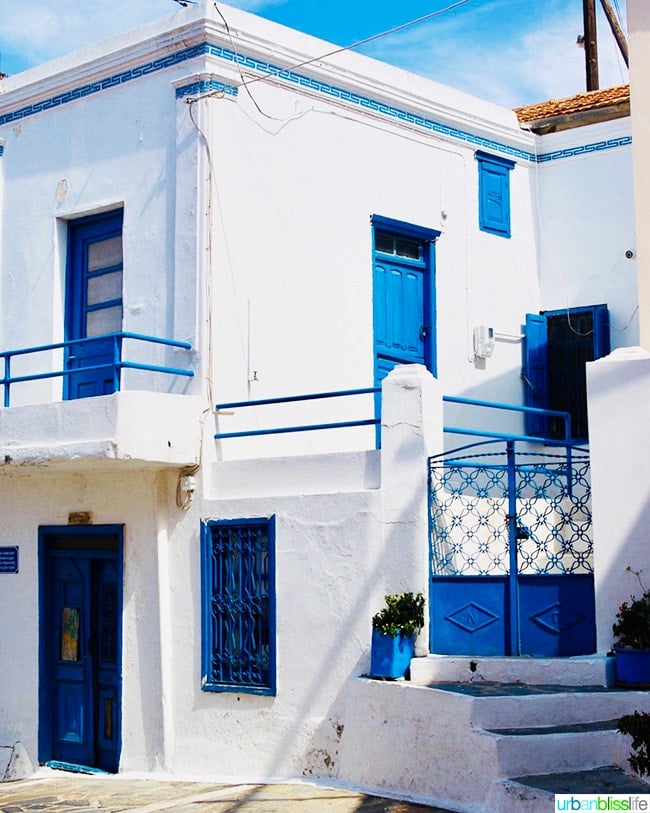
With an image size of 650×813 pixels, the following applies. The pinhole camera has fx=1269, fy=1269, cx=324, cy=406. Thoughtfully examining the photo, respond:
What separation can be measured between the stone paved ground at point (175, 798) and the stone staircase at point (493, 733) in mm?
297

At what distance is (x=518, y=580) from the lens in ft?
30.9

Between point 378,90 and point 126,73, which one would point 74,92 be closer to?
point 126,73

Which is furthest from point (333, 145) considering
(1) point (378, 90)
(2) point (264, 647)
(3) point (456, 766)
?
(3) point (456, 766)

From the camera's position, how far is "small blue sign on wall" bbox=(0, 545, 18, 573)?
477 inches

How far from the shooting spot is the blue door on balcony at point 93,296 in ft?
40.0

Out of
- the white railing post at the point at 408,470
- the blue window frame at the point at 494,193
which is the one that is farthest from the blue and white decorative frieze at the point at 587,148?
the white railing post at the point at 408,470

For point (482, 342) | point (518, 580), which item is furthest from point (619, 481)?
point (482, 342)

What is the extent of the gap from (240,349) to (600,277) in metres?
4.57

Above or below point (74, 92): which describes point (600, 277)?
below

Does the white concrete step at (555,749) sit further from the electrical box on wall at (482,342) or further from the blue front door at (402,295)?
the electrical box on wall at (482,342)

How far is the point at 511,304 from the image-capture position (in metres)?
13.8

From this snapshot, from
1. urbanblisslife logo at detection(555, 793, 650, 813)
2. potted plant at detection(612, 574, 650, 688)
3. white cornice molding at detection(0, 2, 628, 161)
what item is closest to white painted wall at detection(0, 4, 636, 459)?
white cornice molding at detection(0, 2, 628, 161)

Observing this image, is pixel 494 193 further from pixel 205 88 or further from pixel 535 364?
pixel 205 88

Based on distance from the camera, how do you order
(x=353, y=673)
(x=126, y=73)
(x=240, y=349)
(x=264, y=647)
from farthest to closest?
(x=126, y=73) < (x=240, y=349) < (x=264, y=647) < (x=353, y=673)
